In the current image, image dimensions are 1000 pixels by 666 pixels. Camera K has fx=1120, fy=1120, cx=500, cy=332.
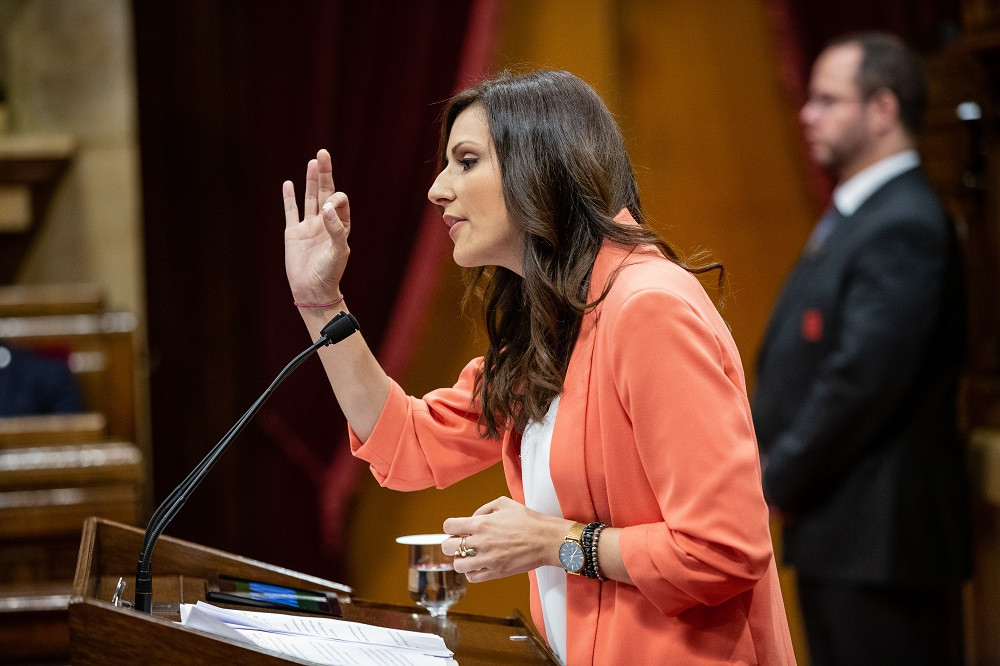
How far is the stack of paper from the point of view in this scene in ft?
3.71

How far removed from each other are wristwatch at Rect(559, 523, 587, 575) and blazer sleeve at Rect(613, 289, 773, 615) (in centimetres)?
5

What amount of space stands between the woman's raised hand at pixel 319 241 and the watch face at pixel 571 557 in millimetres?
529

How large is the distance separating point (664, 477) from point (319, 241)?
66cm

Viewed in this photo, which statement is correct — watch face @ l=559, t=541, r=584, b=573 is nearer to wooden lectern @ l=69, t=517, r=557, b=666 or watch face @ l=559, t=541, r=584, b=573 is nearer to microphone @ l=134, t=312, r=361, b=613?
wooden lectern @ l=69, t=517, r=557, b=666

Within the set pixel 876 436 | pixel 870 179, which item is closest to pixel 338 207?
pixel 876 436

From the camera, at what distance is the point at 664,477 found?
4.15 feet

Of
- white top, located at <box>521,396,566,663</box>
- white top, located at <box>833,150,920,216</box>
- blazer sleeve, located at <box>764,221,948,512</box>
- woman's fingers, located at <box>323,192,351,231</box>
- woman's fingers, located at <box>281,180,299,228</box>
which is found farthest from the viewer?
white top, located at <box>833,150,920,216</box>

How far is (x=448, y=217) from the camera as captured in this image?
4.91 feet

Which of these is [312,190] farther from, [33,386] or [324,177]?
[33,386]

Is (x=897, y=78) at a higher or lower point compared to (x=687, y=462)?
higher

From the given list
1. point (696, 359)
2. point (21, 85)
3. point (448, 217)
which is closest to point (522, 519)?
point (696, 359)

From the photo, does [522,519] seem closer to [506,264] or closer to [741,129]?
[506,264]

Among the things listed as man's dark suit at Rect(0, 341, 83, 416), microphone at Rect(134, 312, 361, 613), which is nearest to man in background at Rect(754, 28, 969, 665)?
microphone at Rect(134, 312, 361, 613)

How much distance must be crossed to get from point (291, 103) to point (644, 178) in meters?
1.16
